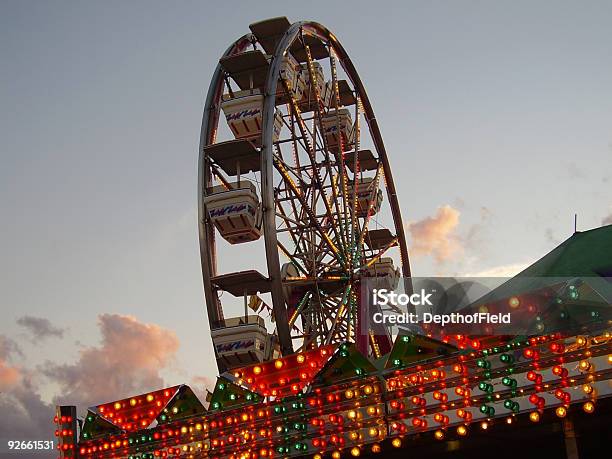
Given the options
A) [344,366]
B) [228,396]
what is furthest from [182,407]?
[344,366]

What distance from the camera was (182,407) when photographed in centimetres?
1277

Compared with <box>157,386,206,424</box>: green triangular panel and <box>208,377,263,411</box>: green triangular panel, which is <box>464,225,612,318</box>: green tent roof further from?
<box>157,386,206,424</box>: green triangular panel

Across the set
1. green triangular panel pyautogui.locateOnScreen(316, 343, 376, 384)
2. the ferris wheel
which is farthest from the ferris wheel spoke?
green triangular panel pyautogui.locateOnScreen(316, 343, 376, 384)

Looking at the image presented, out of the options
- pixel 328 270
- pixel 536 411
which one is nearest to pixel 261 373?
pixel 536 411

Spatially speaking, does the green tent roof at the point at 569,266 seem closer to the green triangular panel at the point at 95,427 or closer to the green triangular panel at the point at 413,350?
the green triangular panel at the point at 413,350

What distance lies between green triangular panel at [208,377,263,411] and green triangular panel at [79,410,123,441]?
2.14m

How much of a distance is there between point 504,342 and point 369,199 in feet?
51.6

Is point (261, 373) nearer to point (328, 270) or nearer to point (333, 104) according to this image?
point (328, 270)

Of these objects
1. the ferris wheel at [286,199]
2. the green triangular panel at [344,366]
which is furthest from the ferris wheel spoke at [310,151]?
the green triangular panel at [344,366]

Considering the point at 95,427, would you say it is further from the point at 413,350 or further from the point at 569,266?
the point at 569,266

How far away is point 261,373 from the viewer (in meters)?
11.9

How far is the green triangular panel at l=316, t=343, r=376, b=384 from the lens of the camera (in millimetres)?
10875

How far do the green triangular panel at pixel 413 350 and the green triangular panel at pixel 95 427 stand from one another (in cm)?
511

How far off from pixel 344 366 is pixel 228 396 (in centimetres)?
200
